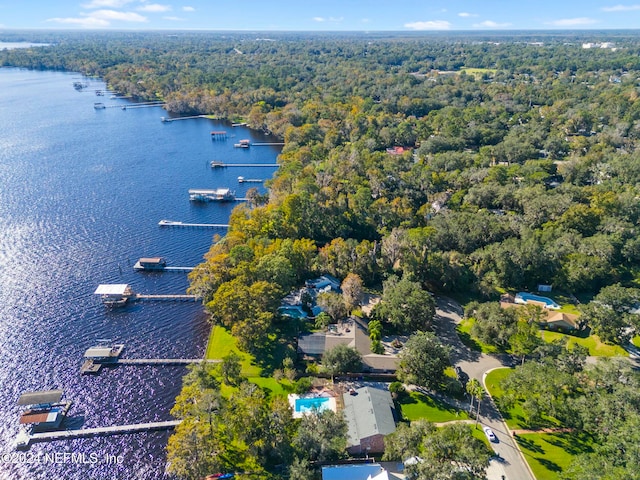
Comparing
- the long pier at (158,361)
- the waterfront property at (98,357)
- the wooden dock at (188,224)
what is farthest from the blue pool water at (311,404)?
the wooden dock at (188,224)

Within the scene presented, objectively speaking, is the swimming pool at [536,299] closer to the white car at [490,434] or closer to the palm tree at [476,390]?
the palm tree at [476,390]

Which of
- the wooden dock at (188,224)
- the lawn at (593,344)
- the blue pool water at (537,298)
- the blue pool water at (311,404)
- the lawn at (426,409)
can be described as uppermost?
the wooden dock at (188,224)

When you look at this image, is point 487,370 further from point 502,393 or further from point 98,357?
point 98,357

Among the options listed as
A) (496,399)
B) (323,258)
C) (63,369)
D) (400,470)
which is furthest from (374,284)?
(63,369)

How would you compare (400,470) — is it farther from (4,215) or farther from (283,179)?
(4,215)

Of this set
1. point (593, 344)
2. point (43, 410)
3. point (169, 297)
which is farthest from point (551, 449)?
point (169, 297)

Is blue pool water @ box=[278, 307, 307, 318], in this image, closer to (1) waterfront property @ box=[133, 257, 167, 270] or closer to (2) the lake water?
(2) the lake water
